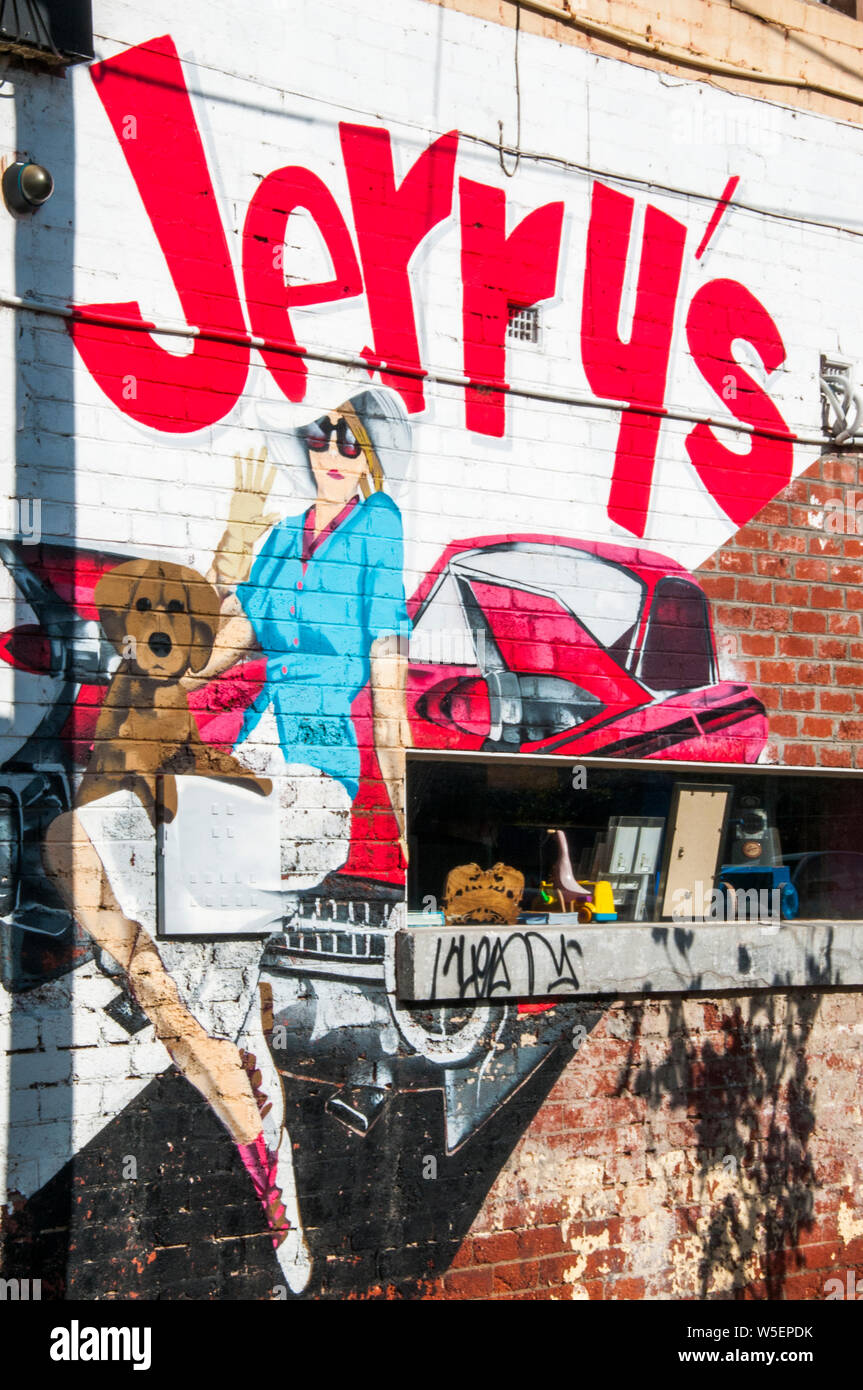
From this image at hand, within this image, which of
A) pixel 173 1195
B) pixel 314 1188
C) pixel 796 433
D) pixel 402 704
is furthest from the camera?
pixel 796 433

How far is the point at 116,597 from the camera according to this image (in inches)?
221

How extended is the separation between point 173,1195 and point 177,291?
3800 mm

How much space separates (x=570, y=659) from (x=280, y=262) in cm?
238

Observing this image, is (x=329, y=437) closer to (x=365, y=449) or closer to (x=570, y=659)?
(x=365, y=449)

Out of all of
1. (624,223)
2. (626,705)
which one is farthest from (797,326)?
(626,705)

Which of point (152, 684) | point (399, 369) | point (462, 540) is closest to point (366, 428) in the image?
point (399, 369)

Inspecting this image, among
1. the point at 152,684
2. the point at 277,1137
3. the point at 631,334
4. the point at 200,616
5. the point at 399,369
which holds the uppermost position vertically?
the point at 631,334

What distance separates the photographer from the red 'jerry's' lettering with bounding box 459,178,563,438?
6703 millimetres

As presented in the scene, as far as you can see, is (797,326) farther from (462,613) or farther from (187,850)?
(187,850)

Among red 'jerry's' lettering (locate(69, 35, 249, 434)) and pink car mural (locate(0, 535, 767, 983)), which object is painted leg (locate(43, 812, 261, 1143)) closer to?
pink car mural (locate(0, 535, 767, 983))

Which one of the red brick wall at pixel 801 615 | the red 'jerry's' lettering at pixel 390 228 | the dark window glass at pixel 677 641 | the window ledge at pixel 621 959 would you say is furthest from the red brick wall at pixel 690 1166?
the red 'jerry's' lettering at pixel 390 228

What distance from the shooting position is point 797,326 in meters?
7.82

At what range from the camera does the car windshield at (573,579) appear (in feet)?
21.9

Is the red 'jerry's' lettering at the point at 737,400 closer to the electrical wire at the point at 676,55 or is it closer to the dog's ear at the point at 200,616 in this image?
the electrical wire at the point at 676,55
